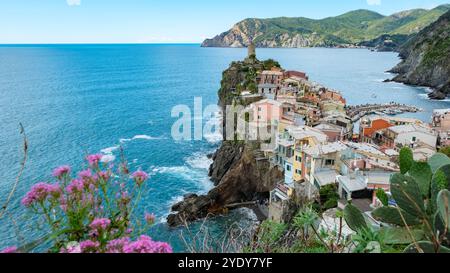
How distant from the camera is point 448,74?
68375mm

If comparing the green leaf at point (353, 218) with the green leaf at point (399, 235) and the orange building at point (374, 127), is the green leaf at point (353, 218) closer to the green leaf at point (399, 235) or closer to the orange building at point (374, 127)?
the green leaf at point (399, 235)

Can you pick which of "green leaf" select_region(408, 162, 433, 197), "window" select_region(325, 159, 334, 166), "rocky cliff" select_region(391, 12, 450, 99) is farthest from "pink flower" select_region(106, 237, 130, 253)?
"rocky cliff" select_region(391, 12, 450, 99)

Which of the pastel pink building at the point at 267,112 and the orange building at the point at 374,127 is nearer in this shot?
the pastel pink building at the point at 267,112

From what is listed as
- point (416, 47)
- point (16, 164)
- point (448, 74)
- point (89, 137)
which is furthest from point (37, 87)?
point (416, 47)

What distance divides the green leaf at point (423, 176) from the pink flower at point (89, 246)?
3.04m

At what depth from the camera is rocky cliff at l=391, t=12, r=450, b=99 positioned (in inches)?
2704

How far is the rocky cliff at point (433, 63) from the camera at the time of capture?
225 feet

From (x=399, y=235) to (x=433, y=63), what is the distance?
81.7 metres

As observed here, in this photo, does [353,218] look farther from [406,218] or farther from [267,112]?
[267,112]

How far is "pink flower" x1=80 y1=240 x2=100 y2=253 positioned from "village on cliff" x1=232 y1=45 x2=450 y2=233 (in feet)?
28.7

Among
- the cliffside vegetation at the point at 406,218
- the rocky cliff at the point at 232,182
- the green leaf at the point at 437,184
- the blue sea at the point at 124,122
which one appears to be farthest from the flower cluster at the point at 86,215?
the rocky cliff at the point at 232,182

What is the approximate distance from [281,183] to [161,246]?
22.0 metres

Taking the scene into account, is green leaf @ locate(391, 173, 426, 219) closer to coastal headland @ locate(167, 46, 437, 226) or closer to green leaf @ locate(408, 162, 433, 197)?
green leaf @ locate(408, 162, 433, 197)
